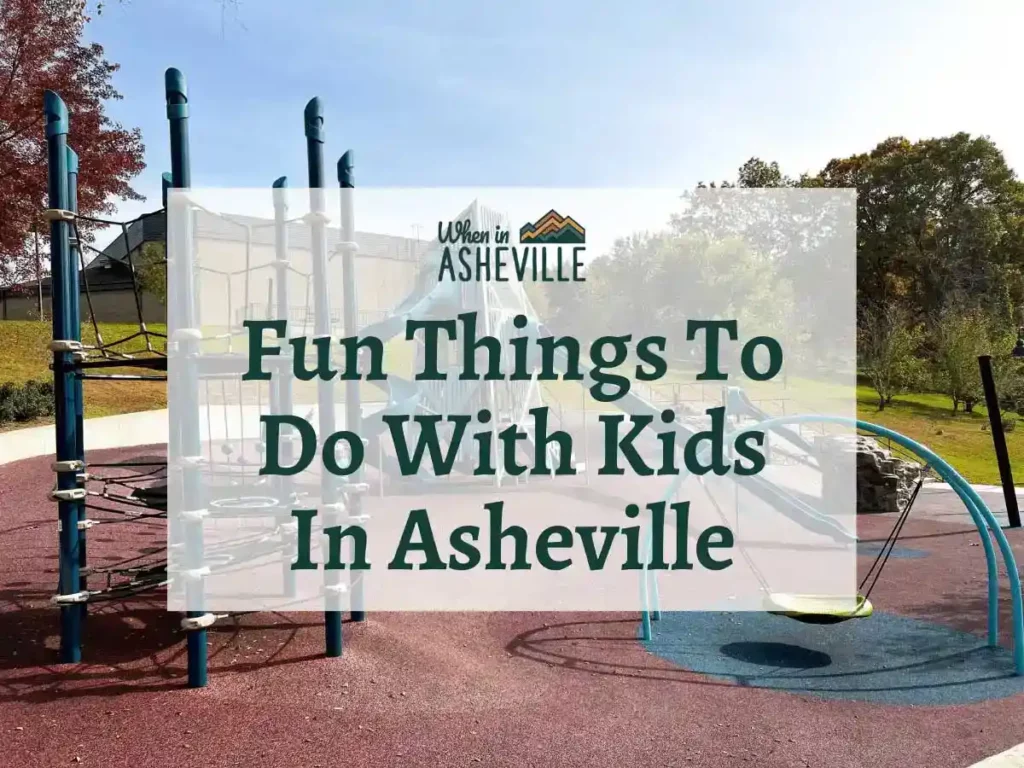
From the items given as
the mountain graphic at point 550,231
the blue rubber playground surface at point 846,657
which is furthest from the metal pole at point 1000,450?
the mountain graphic at point 550,231

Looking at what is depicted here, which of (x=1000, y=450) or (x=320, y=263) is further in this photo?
(x=1000, y=450)

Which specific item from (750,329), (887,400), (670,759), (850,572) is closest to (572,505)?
(850,572)

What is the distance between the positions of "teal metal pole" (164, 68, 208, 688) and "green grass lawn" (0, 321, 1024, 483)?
13621 millimetres

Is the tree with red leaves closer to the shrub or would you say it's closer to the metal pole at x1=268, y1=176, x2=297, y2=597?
the shrub

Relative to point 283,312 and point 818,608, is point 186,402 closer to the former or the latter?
point 283,312

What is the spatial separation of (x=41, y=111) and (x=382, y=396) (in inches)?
537

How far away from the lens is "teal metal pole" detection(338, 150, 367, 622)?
19.0ft

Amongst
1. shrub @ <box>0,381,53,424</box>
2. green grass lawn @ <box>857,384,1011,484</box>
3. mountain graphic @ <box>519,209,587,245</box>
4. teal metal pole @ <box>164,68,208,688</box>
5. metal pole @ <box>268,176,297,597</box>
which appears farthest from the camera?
green grass lawn @ <box>857,384,1011,484</box>

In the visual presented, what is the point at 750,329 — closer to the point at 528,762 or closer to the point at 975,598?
the point at 975,598

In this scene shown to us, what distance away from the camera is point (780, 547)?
9.68 m

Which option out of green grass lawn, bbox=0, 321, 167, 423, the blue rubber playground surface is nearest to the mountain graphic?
the blue rubber playground surface

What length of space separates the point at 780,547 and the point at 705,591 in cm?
262

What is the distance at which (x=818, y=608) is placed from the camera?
5.67 meters

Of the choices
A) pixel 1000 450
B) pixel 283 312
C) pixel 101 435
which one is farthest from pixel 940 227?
pixel 283 312
